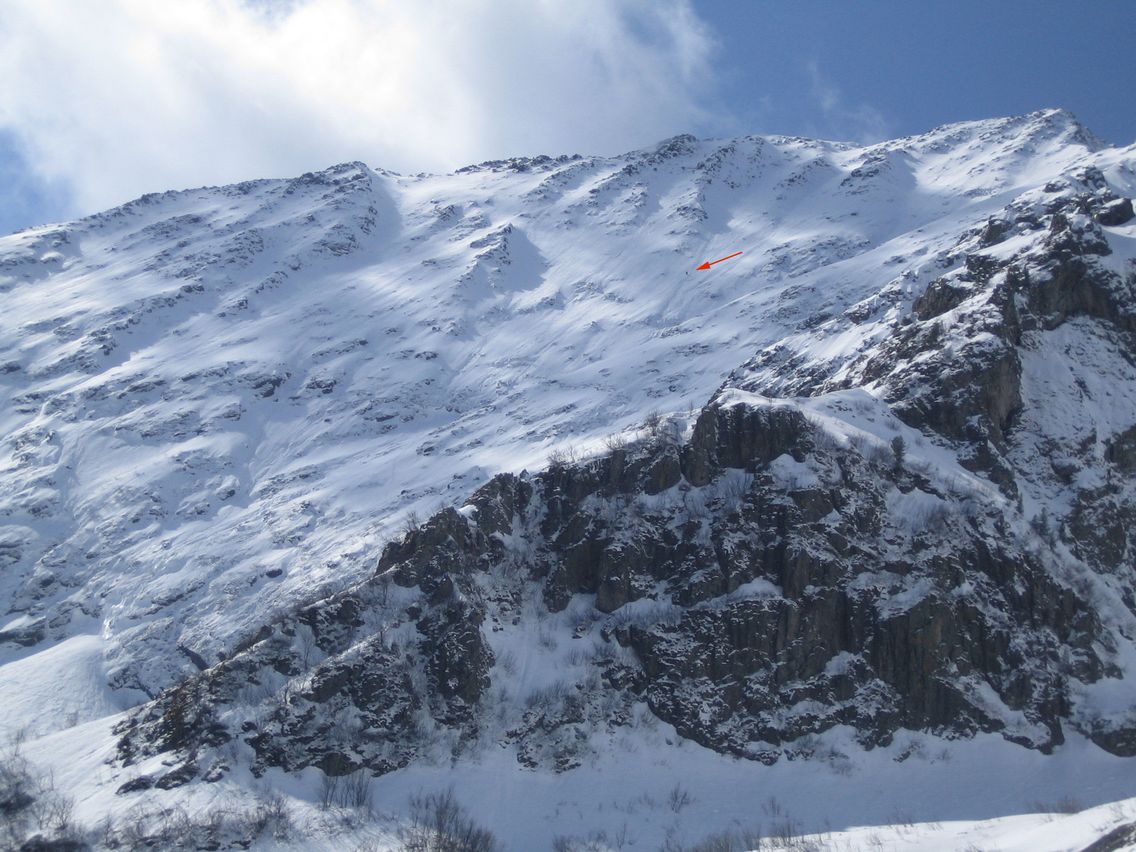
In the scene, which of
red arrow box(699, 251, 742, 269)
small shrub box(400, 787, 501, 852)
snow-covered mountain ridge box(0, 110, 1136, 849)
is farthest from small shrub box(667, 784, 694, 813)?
red arrow box(699, 251, 742, 269)

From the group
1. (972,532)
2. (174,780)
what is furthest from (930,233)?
(174,780)

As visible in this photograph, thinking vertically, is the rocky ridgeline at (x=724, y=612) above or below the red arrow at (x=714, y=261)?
below

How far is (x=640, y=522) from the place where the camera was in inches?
3191

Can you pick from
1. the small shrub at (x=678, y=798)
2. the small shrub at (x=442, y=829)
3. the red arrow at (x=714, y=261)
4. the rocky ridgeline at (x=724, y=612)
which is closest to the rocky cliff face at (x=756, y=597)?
the rocky ridgeline at (x=724, y=612)

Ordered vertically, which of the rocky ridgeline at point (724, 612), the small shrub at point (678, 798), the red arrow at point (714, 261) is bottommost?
the small shrub at point (678, 798)

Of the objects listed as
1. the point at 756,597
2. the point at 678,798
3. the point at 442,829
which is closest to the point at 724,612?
the point at 756,597

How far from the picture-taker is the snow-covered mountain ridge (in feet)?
233

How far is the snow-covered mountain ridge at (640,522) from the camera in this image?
7100 cm

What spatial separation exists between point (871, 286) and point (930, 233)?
72.8 feet

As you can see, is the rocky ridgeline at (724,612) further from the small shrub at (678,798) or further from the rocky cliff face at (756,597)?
the small shrub at (678,798)

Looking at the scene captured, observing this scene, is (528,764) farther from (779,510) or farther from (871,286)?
(871,286)

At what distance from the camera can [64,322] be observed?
182 meters

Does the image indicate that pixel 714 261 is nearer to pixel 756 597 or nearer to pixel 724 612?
pixel 756 597

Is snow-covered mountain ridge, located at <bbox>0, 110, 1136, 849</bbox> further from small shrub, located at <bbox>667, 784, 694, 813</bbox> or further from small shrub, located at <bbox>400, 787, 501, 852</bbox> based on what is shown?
small shrub, located at <bbox>667, 784, 694, 813</bbox>
